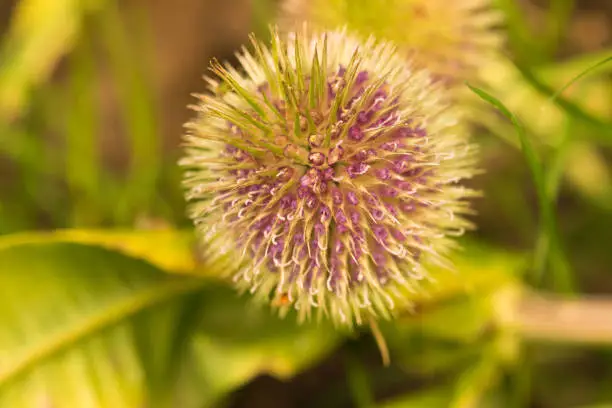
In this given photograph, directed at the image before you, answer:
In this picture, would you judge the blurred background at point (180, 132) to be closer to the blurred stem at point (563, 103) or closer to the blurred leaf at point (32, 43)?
the blurred leaf at point (32, 43)

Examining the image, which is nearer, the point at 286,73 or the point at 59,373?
the point at 286,73

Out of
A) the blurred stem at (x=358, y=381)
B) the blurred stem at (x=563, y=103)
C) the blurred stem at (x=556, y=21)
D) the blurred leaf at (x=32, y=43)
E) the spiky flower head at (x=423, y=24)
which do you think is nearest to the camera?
the blurred stem at (x=563, y=103)

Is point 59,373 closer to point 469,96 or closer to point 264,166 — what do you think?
point 264,166

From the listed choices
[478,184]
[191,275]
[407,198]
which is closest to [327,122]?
[407,198]

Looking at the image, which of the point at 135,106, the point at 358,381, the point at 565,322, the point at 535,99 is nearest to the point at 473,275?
the point at 565,322

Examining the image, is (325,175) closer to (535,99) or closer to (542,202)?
(542,202)

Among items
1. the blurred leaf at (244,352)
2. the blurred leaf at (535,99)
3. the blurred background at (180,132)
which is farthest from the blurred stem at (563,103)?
the blurred leaf at (244,352)
